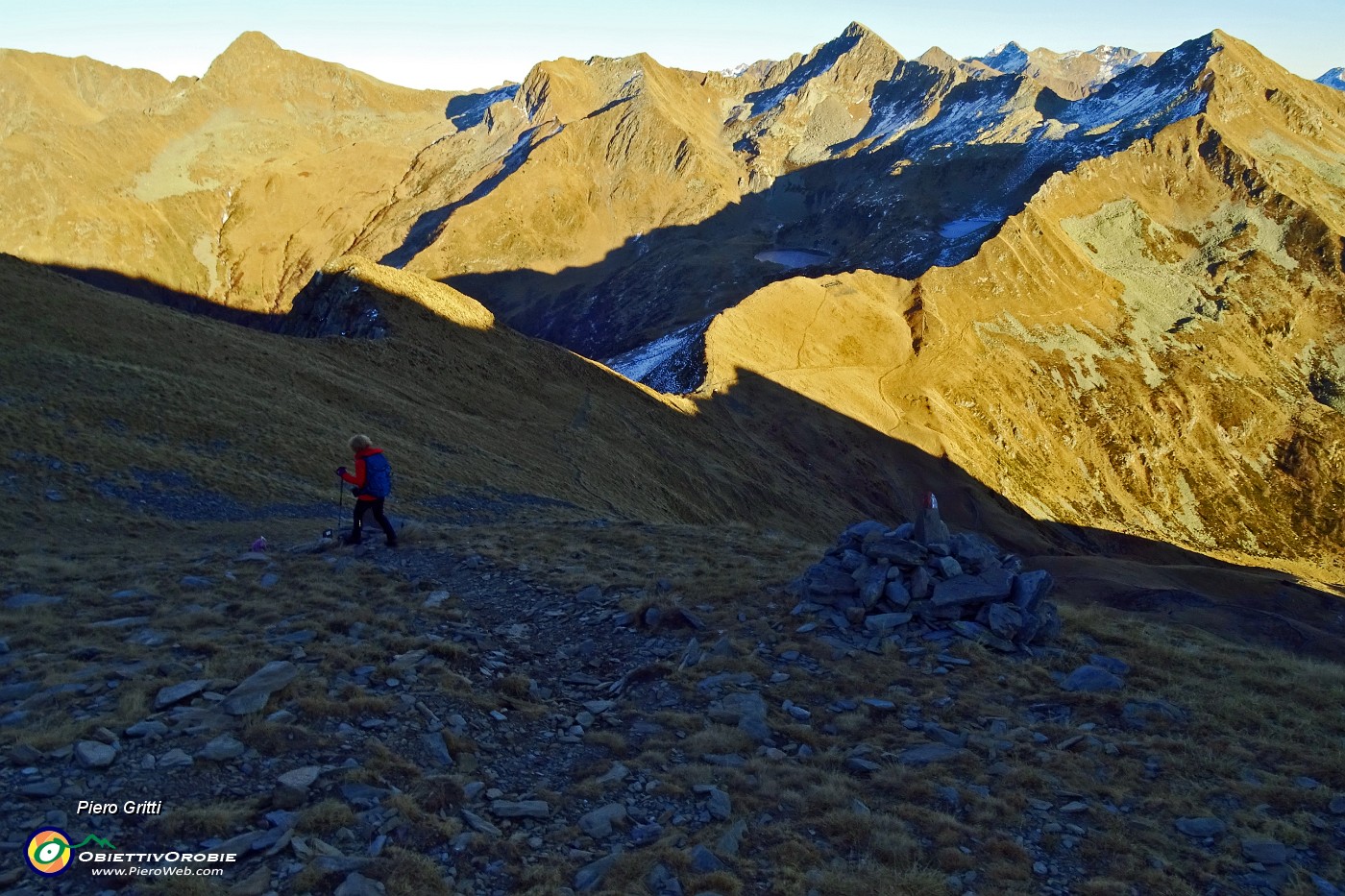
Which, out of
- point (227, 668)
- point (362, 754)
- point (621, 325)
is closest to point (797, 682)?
point (362, 754)

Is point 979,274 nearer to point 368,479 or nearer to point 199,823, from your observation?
point 368,479

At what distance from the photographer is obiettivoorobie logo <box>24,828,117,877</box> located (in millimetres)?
6617

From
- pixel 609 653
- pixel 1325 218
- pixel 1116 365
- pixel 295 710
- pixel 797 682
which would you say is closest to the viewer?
pixel 295 710

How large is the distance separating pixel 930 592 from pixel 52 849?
11.7 meters

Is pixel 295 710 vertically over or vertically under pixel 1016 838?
under

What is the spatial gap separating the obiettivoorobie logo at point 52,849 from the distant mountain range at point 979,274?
1461 inches

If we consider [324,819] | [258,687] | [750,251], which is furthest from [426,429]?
[750,251]

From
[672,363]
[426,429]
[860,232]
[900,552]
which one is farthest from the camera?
[860,232]

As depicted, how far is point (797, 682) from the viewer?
11.9m

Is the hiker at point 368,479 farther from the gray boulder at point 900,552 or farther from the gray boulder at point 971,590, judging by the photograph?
the gray boulder at point 971,590

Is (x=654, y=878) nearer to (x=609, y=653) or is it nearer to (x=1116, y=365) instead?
(x=609, y=653)

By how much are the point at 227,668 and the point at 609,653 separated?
515cm

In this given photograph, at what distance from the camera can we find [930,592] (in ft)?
46.0

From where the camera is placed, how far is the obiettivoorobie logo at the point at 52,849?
261 inches
